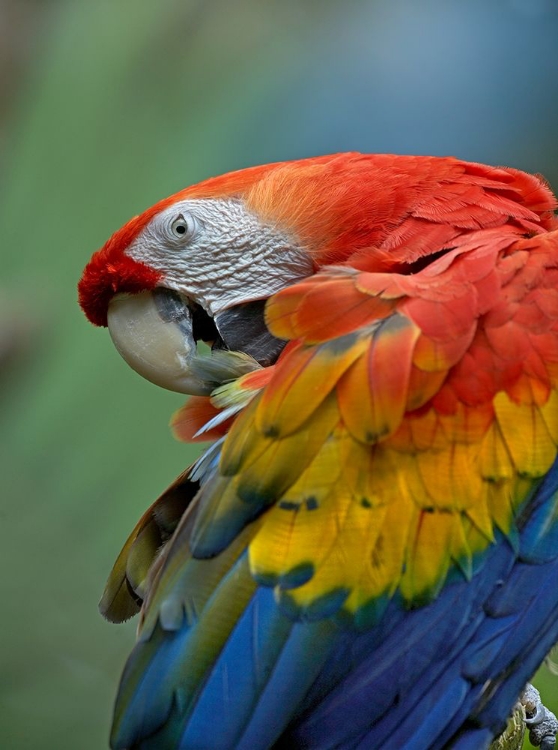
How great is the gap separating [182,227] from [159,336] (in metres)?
0.15

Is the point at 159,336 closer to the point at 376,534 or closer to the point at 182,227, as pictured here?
the point at 182,227

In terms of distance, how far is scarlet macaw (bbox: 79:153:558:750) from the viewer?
2.45 ft

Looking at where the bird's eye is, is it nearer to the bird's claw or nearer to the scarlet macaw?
the scarlet macaw

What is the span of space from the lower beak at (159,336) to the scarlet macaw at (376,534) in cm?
22

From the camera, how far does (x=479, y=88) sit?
6.30ft

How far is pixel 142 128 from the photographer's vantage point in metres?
1.96

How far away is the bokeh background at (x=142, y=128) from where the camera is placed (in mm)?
1919

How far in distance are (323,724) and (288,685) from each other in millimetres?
57

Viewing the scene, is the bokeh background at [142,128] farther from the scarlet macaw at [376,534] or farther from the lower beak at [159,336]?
the scarlet macaw at [376,534]

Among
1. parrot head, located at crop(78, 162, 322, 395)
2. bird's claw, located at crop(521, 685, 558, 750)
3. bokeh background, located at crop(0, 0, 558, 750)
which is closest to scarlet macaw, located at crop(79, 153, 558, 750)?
parrot head, located at crop(78, 162, 322, 395)

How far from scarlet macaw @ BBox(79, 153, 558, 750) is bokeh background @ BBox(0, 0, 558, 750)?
46.9 inches

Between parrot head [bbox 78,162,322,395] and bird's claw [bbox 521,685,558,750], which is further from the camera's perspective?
bird's claw [bbox 521,685,558,750]

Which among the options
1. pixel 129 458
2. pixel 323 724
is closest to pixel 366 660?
pixel 323 724

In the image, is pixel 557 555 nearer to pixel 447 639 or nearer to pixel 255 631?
pixel 447 639
